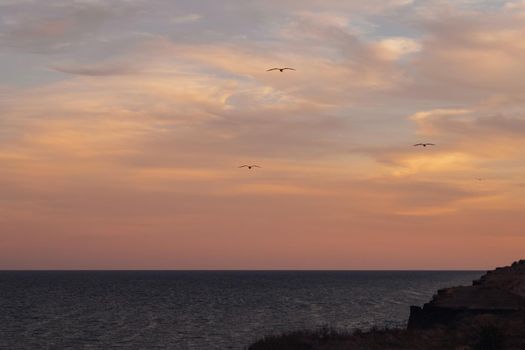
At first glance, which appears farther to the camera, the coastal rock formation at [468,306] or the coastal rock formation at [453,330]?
the coastal rock formation at [468,306]

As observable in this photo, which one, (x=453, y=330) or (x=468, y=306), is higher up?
(x=468, y=306)

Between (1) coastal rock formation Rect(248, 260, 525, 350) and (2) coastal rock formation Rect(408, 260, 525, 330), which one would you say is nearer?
(1) coastal rock formation Rect(248, 260, 525, 350)

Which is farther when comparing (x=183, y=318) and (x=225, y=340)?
(x=183, y=318)

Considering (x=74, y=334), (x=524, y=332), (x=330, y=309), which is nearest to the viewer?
(x=524, y=332)

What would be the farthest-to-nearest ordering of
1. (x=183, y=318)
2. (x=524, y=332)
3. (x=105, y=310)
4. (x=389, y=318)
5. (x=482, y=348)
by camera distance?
(x=105, y=310)
(x=183, y=318)
(x=389, y=318)
(x=524, y=332)
(x=482, y=348)

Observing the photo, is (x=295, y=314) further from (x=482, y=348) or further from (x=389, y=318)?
(x=482, y=348)

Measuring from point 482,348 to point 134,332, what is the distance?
44647 mm

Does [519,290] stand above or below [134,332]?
above

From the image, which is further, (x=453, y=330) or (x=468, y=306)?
(x=468, y=306)

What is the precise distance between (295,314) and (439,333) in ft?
164

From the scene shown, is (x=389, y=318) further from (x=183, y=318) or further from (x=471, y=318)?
(x=471, y=318)

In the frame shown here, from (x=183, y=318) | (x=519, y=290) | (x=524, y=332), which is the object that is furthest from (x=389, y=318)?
(x=524, y=332)

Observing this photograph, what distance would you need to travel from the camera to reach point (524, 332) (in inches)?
1577

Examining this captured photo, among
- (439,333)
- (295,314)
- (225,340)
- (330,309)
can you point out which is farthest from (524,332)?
(330,309)
